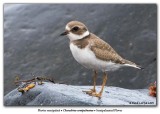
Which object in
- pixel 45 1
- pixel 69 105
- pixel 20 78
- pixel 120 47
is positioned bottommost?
pixel 69 105

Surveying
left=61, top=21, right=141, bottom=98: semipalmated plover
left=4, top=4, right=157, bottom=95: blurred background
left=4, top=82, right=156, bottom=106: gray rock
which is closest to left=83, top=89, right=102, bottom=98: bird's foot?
left=4, top=82, right=156, bottom=106: gray rock

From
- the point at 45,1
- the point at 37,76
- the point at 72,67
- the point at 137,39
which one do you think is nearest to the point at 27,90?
the point at 37,76

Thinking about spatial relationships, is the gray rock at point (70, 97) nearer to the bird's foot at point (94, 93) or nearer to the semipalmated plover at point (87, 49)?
the bird's foot at point (94, 93)

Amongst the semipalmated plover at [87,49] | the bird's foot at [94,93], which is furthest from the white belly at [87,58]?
the bird's foot at [94,93]

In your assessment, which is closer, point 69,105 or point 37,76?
point 69,105

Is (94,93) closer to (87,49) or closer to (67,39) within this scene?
(87,49)

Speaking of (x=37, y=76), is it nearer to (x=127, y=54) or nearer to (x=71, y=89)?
(x=71, y=89)
